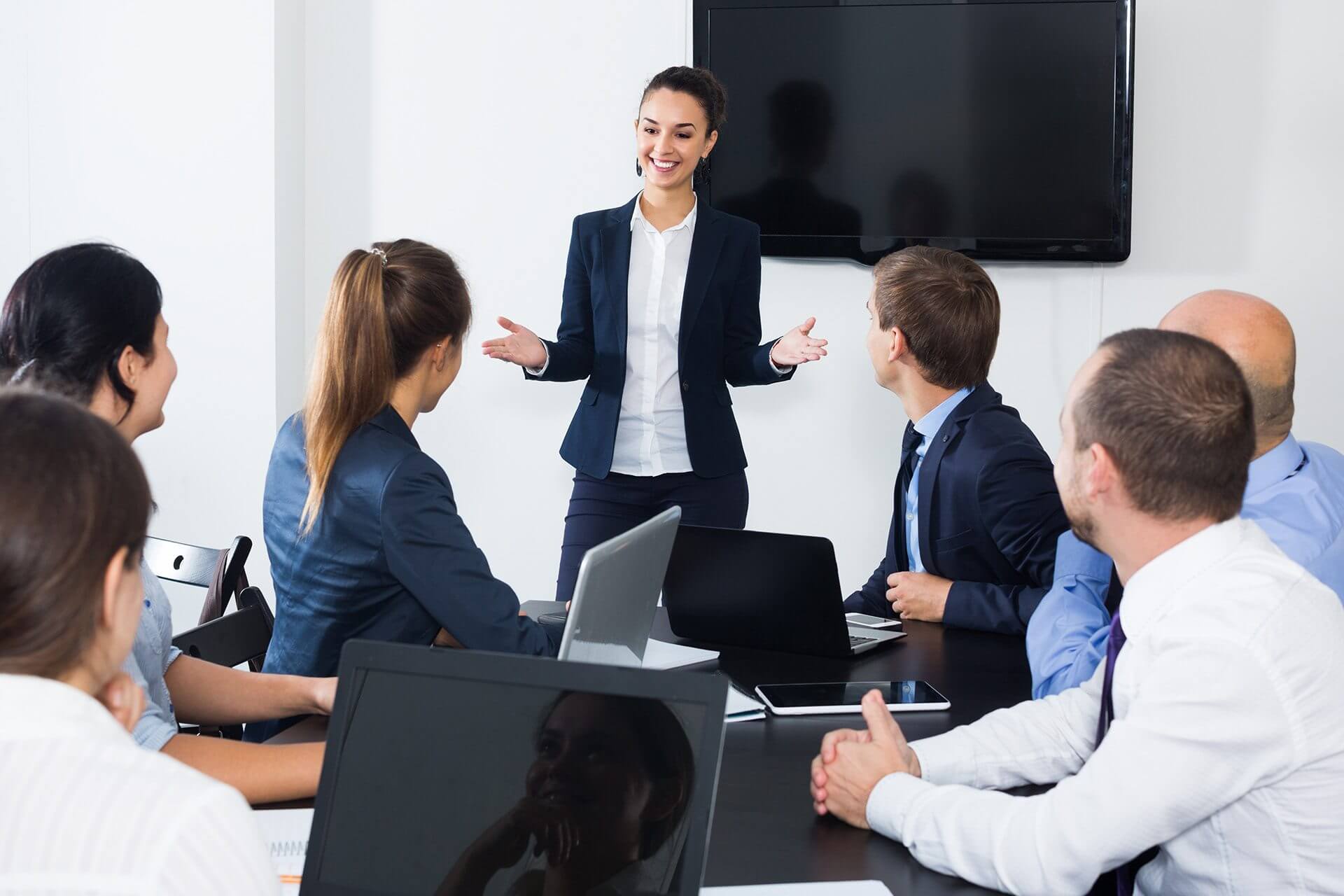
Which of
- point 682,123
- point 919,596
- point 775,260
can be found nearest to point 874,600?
point 919,596

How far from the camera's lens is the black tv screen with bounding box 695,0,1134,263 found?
361 centimetres

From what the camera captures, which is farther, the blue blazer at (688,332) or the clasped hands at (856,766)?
the blue blazer at (688,332)

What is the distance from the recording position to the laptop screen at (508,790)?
957mm

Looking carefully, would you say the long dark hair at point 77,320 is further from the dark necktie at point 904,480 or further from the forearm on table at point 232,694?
the dark necktie at point 904,480

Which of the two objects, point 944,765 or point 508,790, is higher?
point 508,790

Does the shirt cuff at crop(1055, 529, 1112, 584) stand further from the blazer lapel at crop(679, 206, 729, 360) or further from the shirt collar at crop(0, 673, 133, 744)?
the blazer lapel at crop(679, 206, 729, 360)

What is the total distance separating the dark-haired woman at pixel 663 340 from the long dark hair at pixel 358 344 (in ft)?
4.11

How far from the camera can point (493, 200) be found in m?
4.08

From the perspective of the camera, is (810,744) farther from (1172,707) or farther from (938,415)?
(938,415)

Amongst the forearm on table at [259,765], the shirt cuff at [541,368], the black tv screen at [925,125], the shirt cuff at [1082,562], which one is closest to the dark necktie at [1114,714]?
the shirt cuff at [1082,562]

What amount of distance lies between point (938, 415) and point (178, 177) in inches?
106

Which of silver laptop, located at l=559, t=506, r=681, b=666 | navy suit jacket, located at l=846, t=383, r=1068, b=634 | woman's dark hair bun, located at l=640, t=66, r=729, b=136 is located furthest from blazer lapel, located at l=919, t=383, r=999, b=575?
woman's dark hair bun, located at l=640, t=66, r=729, b=136

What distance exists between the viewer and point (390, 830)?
98 centimetres

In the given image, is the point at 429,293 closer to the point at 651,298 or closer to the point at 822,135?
the point at 651,298
